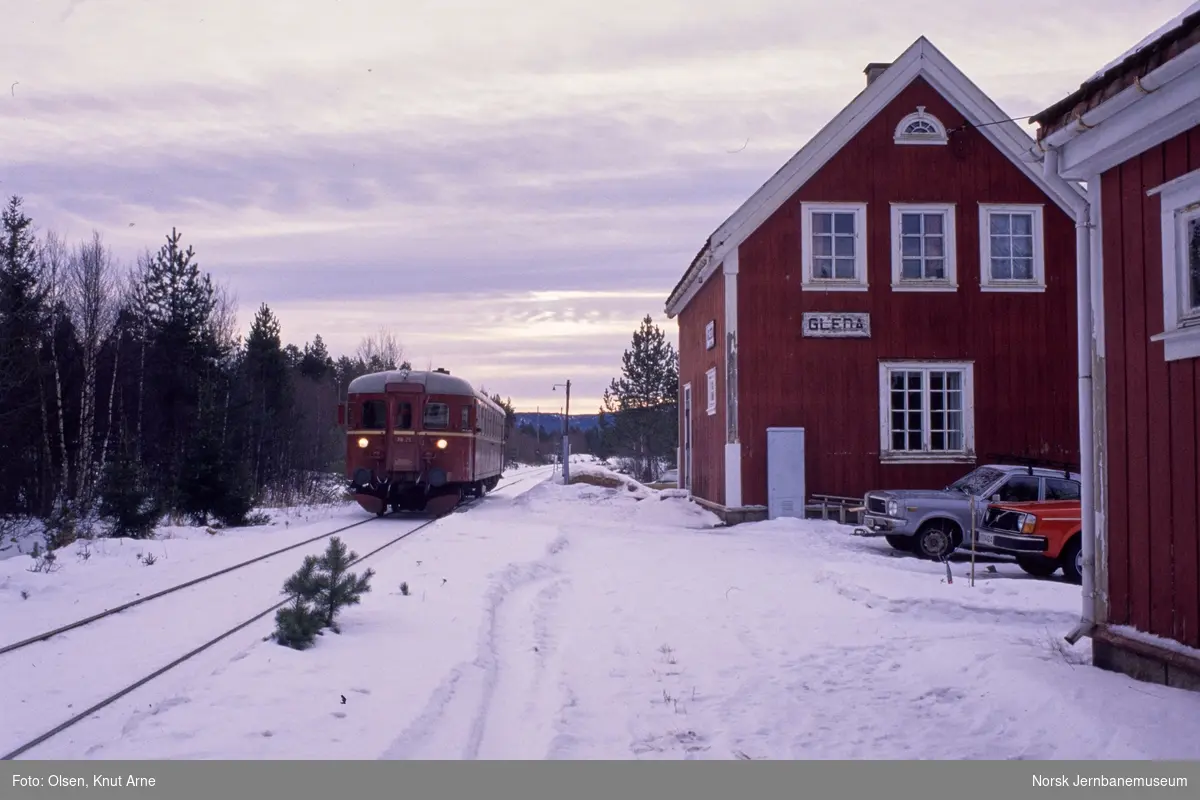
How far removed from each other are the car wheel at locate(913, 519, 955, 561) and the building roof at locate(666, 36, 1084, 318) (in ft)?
23.4

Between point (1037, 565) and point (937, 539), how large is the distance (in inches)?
77.4

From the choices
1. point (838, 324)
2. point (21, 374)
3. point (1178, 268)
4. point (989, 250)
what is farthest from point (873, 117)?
point (21, 374)

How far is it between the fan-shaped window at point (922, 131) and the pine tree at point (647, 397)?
1987 inches

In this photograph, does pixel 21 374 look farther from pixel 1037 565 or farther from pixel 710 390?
pixel 1037 565

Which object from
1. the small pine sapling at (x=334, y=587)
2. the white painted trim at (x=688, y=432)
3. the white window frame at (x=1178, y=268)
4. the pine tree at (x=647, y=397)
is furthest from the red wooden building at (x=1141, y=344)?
the pine tree at (x=647, y=397)

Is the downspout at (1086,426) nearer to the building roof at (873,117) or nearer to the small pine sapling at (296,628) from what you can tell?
the small pine sapling at (296,628)

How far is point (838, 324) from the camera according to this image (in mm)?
20328

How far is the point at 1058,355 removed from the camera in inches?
818

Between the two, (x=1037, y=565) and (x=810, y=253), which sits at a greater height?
(x=810, y=253)

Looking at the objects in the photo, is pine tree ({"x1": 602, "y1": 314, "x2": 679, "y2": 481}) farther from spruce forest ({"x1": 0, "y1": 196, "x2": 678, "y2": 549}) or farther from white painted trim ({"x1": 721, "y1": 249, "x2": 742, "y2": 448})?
white painted trim ({"x1": 721, "y1": 249, "x2": 742, "y2": 448})

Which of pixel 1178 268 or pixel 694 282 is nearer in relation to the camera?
pixel 1178 268

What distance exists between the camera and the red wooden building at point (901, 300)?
20.3 metres

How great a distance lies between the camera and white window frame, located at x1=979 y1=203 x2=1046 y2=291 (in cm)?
2061

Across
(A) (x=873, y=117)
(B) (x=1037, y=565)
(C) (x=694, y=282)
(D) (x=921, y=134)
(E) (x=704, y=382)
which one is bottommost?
(B) (x=1037, y=565)
